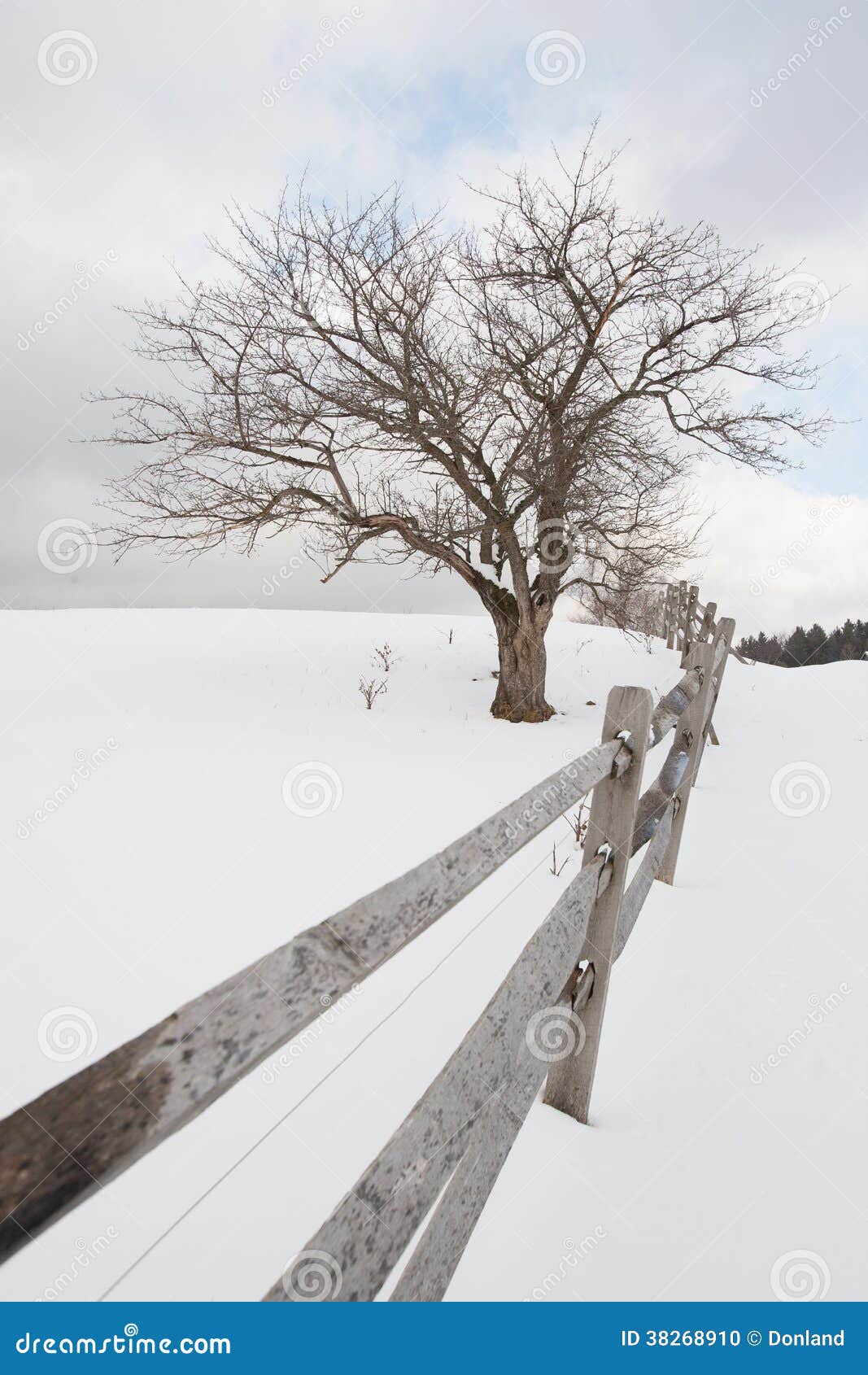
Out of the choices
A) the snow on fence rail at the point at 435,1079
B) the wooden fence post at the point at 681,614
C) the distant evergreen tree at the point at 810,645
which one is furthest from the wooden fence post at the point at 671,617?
the distant evergreen tree at the point at 810,645

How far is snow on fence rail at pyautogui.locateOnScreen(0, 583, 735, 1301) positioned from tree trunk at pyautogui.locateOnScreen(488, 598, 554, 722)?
7.39 meters

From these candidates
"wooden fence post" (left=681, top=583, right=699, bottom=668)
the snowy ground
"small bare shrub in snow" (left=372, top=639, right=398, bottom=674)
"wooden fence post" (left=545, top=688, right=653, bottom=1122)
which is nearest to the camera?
the snowy ground

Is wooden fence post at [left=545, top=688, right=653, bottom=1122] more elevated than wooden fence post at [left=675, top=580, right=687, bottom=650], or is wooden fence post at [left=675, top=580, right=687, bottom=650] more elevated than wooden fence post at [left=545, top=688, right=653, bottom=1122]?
wooden fence post at [left=675, top=580, right=687, bottom=650]

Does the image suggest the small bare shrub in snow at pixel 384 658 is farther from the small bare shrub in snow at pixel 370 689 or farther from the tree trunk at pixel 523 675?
the tree trunk at pixel 523 675

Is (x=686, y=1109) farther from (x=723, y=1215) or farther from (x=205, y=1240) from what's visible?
(x=205, y=1240)

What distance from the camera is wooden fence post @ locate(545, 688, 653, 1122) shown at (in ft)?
8.25

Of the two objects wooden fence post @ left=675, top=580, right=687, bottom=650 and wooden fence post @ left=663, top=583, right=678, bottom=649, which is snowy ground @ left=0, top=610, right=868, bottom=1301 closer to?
wooden fence post @ left=675, top=580, right=687, bottom=650

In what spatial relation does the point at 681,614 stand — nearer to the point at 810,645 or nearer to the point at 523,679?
the point at 523,679

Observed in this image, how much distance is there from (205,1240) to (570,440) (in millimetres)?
9333

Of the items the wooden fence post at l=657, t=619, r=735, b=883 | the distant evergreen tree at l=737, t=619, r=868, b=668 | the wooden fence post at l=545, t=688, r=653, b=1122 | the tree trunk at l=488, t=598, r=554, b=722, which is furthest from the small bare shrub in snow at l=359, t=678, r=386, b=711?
the distant evergreen tree at l=737, t=619, r=868, b=668

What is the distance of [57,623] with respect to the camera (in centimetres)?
1511

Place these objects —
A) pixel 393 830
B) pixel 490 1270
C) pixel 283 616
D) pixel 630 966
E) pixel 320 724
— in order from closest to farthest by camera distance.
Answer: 1. pixel 490 1270
2. pixel 630 966
3. pixel 393 830
4. pixel 320 724
5. pixel 283 616
